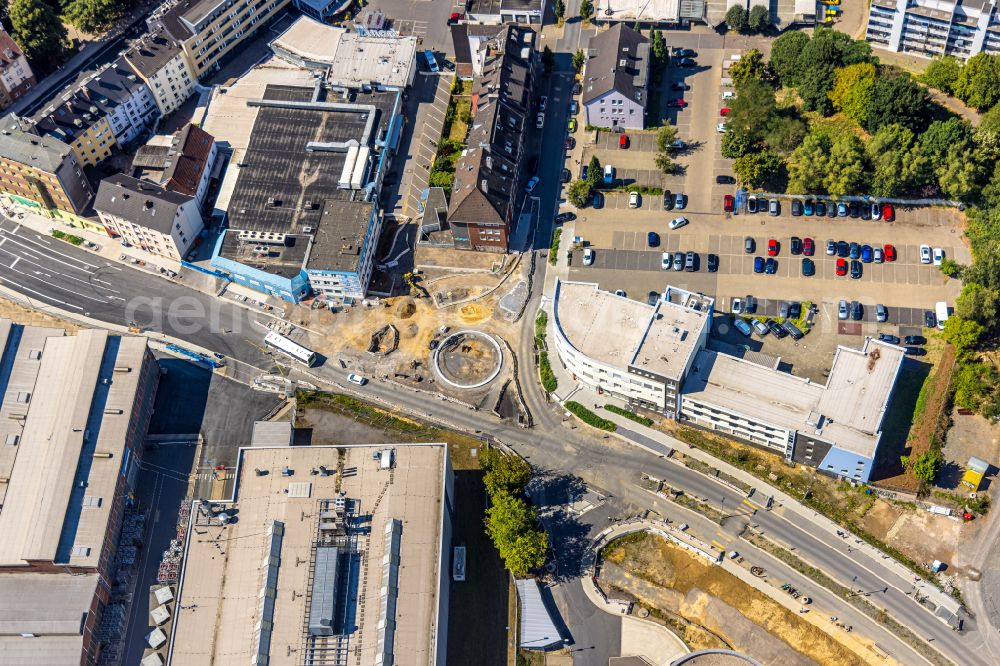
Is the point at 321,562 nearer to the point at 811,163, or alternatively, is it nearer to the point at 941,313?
the point at 941,313

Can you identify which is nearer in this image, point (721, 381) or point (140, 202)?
point (721, 381)

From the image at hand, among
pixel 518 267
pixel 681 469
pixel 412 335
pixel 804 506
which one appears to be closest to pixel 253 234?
pixel 412 335

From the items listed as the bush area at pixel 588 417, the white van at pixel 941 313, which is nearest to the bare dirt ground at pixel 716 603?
the bush area at pixel 588 417

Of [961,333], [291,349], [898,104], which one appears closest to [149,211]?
[291,349]

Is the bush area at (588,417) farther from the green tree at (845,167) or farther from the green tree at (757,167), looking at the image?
the green tree at (845,167)

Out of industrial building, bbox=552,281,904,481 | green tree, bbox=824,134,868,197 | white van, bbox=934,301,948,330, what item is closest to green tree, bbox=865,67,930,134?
green tree, bbox=824,134,868,197

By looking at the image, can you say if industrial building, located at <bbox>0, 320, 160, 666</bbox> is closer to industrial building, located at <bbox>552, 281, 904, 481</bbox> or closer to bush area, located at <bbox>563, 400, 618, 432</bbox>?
bush area, located at <bbox>563, 400, 618, 432</bbox>
